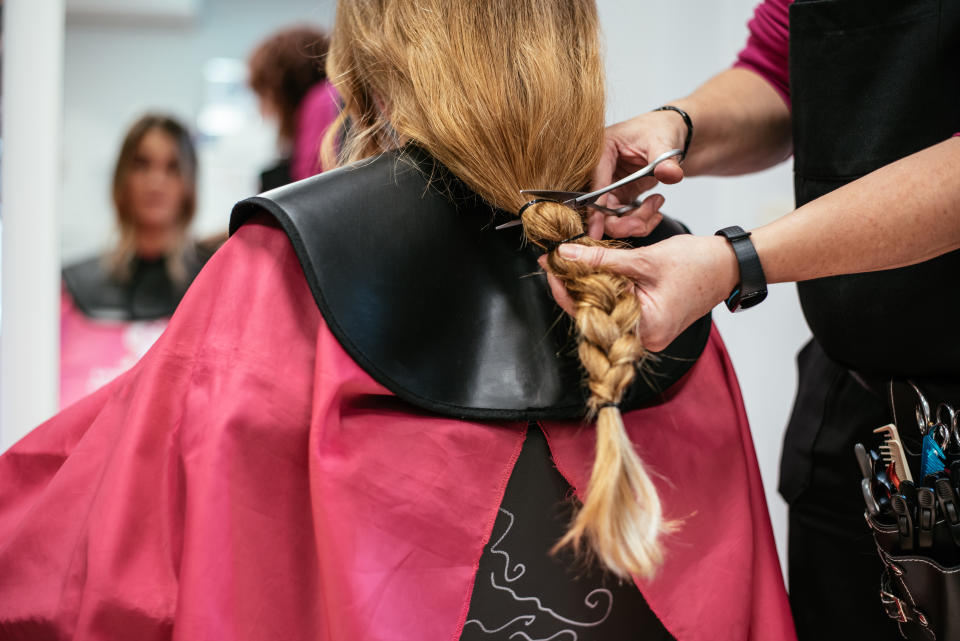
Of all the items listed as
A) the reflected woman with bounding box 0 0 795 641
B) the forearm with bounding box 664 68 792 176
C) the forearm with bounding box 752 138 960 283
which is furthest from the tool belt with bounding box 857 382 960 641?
the forearm with bounding box 664 68 792 176

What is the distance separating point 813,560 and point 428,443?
26.9 inches

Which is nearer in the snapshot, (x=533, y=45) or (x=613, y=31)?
(x=533, y=45)

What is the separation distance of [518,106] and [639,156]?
11.2 inches

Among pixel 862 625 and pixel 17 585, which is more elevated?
pixel 17 585

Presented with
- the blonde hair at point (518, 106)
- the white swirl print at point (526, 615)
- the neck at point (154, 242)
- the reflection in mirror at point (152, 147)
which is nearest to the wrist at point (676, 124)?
the blonde hair at point (518, 106)

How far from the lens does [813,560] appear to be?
113cm

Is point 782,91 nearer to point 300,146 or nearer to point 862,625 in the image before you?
point 862,625

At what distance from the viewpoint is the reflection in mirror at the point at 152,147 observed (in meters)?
2.40

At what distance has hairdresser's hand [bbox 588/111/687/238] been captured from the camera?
2.96 ft

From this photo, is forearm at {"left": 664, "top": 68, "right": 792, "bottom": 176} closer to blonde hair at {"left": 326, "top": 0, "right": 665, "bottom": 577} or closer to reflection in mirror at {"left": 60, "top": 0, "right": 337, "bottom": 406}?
blonde hair at {"left": 326, "top": 0, "right": 665, "bottom": 577}

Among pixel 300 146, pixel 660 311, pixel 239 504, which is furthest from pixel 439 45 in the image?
pixel 300 146

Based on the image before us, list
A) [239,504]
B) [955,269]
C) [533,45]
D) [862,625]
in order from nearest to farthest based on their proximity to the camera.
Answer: [239,504] < [533,45] < [955,269] < [862,625]

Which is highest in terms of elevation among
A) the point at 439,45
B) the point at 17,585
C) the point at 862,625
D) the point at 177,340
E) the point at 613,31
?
the point at 613,31

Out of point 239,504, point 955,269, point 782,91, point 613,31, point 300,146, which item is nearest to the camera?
point 239,504
